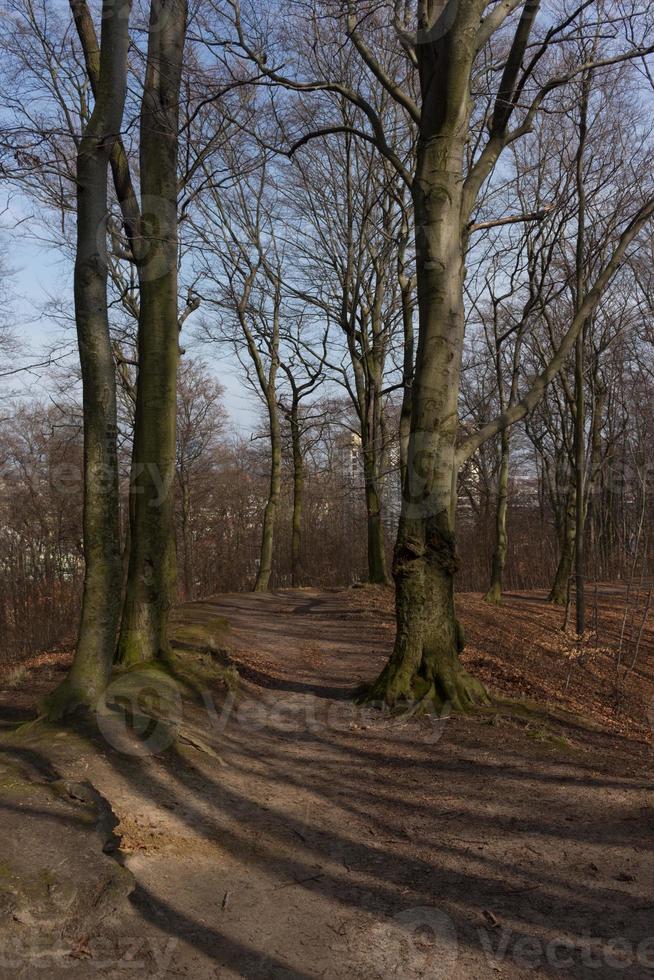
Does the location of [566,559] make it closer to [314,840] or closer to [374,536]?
[374,536]

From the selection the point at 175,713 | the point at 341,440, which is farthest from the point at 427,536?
the point at 341,440

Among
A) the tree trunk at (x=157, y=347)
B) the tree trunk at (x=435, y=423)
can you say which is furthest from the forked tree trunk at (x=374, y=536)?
the tree trunk at (x=435, y=423)

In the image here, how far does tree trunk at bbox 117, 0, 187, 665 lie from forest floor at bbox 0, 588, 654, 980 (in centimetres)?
83

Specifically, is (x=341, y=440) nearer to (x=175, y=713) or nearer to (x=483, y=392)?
(x=483, y=392)

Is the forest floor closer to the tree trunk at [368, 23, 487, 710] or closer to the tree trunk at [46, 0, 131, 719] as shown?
the tree trunk at [368, 23, 487, 710]

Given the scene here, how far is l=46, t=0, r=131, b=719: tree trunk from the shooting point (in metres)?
5.69

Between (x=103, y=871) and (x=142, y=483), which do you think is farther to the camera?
(x=142, y=483)

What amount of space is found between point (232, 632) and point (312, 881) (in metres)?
6.63

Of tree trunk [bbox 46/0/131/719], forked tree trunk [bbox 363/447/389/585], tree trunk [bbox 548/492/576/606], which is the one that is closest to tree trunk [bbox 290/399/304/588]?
forked tree trunk [bbox 363/447/389/585]

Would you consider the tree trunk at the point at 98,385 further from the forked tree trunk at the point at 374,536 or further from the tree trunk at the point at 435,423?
the forked tree trunk at the point at 374,536

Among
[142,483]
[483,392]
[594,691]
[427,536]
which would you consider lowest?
[594,691]

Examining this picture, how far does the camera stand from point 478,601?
16688mm

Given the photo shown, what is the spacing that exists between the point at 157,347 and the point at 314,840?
4.78 m

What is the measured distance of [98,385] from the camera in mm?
5785
